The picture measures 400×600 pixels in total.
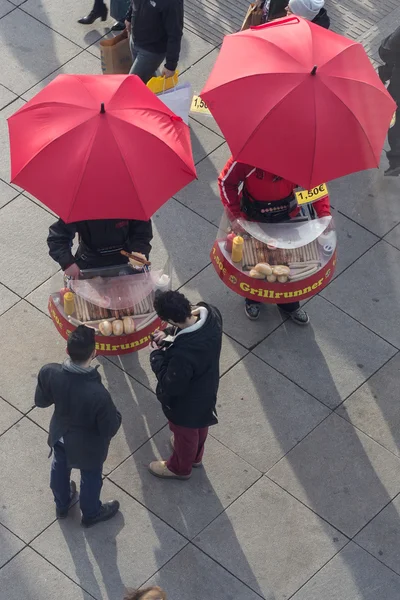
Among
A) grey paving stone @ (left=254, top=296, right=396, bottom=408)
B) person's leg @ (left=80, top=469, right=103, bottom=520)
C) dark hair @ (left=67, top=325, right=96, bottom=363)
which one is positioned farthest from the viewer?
grey paving stone @ (left=254, top=296, right=396, bottom=408)

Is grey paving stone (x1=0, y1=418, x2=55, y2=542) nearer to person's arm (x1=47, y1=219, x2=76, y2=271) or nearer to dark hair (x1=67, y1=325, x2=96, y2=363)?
person's arm (x1=47, y1=219, x2=76, y2=271)

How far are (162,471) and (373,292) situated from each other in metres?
2.70

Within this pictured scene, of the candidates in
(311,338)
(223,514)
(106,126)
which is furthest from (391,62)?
(223,514)

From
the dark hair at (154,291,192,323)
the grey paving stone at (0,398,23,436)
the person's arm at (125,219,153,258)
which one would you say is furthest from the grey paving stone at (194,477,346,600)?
the person's arm at (125,219,153,258)

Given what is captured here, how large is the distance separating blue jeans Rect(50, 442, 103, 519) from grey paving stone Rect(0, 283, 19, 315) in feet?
6.29

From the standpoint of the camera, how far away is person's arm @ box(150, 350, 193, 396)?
6.58 metres

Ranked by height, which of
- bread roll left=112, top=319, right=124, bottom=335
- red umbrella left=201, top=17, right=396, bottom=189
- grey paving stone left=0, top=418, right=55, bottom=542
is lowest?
grey paving stone left=0, top=418, right=55, bottom=542

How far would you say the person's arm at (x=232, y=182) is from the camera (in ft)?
25.8

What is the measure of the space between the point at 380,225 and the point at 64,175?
382 centimetres

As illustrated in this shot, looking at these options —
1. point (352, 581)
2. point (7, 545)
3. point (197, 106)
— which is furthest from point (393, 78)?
point (7, 545)

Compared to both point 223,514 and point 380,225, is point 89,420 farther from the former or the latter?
point 380,225

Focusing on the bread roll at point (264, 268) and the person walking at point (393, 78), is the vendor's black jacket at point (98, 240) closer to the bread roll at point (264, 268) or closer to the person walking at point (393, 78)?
the bread roll at point (264, 268)

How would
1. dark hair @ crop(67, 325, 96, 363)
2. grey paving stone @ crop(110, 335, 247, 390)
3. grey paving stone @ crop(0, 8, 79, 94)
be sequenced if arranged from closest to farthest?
1. dark hair @ crop(67, 325, 96, 363)
2. grey paving stone @ crop(110, 335, 247, 390)
3. grey paving stone @ crop(0, 8, 79, 94)

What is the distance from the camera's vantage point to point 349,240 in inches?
369
